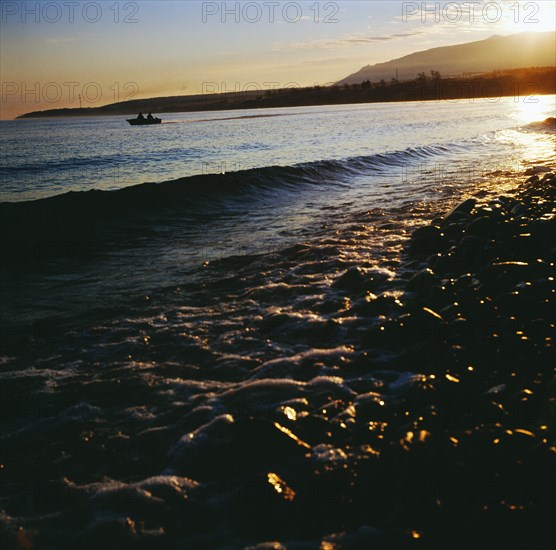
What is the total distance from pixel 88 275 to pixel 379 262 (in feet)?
16.8

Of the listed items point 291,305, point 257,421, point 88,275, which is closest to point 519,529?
point 257,421

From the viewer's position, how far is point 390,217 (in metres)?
12.4

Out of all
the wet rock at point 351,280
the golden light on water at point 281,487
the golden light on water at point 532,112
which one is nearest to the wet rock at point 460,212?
the wet rock at point 351,280

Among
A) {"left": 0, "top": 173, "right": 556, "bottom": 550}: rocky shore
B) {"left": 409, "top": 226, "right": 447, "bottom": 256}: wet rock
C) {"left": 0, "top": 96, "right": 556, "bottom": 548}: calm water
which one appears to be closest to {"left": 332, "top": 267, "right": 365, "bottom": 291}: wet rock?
{"left": 0, "top": 96, "right": 556, "bottom": 548}: calm water

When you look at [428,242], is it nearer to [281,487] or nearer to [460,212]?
[460,212]

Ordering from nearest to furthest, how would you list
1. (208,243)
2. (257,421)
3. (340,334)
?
(257,421) < (340,334) < (208,243)

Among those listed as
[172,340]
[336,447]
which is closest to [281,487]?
[336,447]

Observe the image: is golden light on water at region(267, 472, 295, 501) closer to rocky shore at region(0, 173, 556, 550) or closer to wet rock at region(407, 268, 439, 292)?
rocky shore at region(0, 173, 556, 550)

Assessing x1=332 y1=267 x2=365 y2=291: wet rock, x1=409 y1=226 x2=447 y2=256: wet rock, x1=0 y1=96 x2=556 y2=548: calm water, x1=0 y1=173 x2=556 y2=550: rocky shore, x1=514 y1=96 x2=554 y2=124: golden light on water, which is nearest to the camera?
x1=0 y1=173 x2=556 y2=550: rocky shore

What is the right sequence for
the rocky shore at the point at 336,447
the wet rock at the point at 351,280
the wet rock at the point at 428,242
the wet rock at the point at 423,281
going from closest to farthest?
the rocky shore at the point at 336,447 → the wet rock at the point at 423,281 → the wet rock at the point at 351,280 → the wet rock at the point at 428,242

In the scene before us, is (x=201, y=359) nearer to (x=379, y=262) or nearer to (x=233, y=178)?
(x=379, y=262)

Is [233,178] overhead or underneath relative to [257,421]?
overhead

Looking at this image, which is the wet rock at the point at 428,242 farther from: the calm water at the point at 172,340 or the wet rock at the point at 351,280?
the wet rock at the point at 351,280

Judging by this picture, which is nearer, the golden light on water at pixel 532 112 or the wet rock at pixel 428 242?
the wet rock at pixel 428 242
